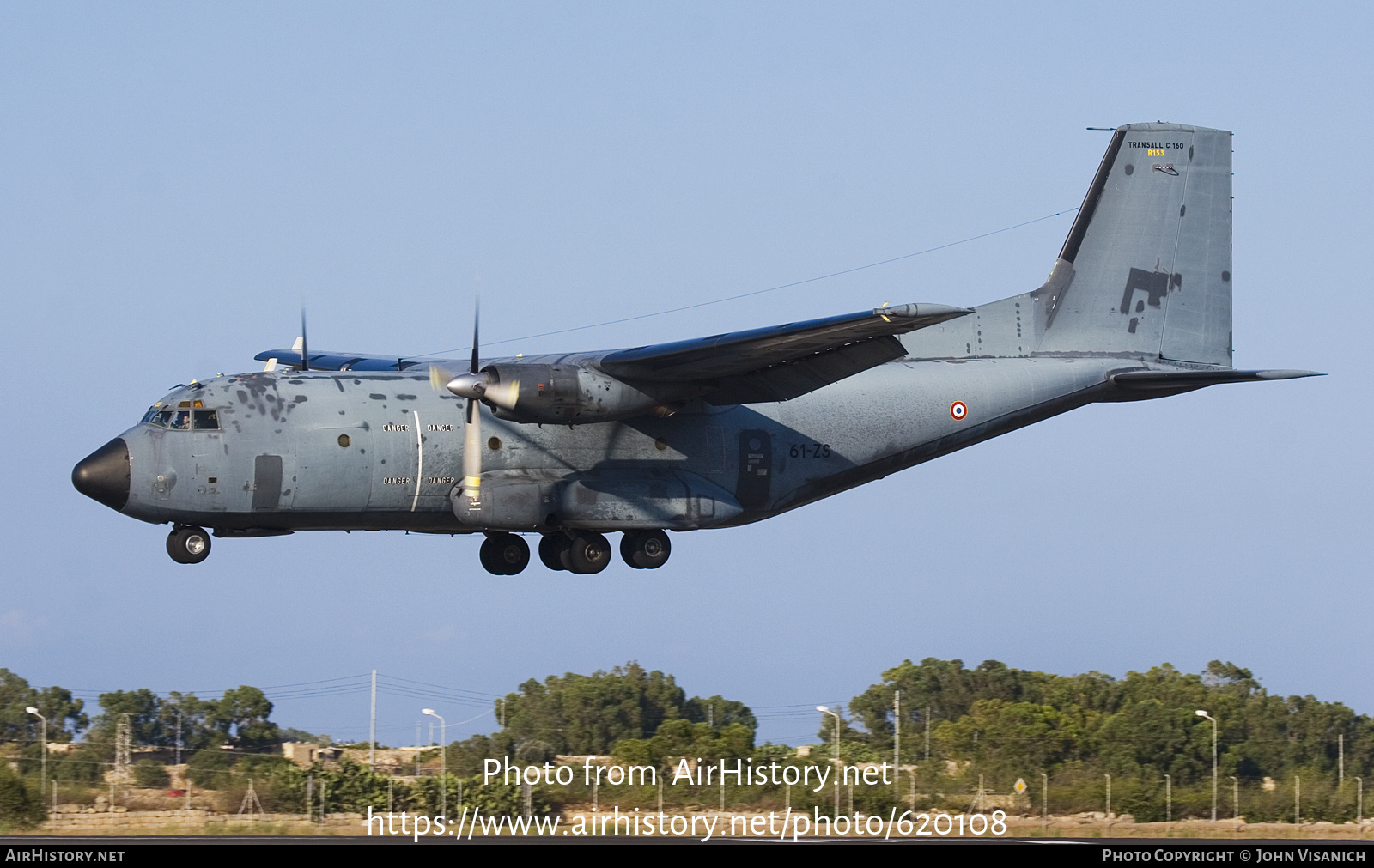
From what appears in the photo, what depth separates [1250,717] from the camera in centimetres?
2673

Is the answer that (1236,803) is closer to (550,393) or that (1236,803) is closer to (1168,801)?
(1168,801)

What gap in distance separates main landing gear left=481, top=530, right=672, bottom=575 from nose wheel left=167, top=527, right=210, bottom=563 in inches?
150

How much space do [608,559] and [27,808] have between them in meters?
7.91

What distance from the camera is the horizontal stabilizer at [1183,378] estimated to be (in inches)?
934

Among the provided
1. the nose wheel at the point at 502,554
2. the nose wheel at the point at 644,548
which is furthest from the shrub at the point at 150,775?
the nose wheel at the point at 644,548

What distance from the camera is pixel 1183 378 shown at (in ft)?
80.1

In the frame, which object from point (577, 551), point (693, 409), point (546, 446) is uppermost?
point (693, 409)

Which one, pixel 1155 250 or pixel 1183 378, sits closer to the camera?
pixel 1183 378

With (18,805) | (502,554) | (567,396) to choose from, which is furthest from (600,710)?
(18,805)

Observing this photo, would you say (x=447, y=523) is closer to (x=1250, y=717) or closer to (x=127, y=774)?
(x=127, y=774)

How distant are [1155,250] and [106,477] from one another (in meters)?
14.9

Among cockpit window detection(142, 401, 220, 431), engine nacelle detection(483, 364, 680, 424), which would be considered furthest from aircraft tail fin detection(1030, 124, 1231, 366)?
cockpit window detection(142, 401, 220, 431)

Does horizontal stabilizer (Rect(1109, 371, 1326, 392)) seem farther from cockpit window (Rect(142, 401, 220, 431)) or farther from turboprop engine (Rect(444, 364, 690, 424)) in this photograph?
cockpit window (Rect(142, 401, 220, 431))
